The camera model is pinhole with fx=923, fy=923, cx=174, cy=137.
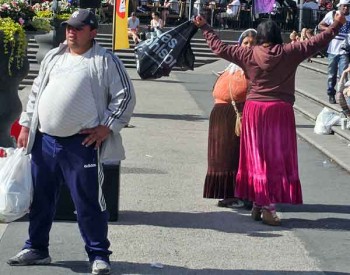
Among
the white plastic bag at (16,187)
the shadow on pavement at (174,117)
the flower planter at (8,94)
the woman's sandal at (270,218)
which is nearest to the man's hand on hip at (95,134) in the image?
the white plastic bag at (16,187)

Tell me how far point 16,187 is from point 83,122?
0.68 meters

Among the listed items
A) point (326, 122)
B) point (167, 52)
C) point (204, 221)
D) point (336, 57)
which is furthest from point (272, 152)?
point (336, 57)

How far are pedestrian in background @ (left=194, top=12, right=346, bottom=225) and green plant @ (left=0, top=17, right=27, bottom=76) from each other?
1527 millimetres

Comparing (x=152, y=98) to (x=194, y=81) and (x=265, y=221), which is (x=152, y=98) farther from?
(x=265, y=221)

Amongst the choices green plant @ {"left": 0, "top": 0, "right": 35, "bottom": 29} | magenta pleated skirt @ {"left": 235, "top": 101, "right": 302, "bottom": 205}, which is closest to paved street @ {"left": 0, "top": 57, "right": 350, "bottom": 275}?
magenta pleated skirt @ {"left": 235, "top": 101, "right": 302, "bottom": 205}

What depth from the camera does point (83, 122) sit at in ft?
19.9

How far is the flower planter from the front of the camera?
8.02 meters

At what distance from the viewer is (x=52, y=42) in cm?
1712

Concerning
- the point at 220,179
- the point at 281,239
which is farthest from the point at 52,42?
the point at 281,239

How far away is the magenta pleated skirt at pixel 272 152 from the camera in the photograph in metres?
7.81

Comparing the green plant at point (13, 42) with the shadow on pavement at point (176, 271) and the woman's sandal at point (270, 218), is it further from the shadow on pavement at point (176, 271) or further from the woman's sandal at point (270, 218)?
the woman's sandal at point (270, 218)

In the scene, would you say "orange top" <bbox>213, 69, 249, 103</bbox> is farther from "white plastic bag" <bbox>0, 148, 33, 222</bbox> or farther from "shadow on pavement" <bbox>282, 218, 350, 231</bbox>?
"white plastic bag" <bbox>0, 148, 33, 222</bbox>

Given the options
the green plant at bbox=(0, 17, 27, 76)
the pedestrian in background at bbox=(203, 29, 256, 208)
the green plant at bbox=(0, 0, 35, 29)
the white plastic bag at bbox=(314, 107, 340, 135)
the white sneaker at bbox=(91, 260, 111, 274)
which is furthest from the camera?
the white plastic bag at bbox=(314, 107, 340, 135)

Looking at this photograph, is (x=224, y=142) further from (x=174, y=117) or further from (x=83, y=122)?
(x=174, y=117)
